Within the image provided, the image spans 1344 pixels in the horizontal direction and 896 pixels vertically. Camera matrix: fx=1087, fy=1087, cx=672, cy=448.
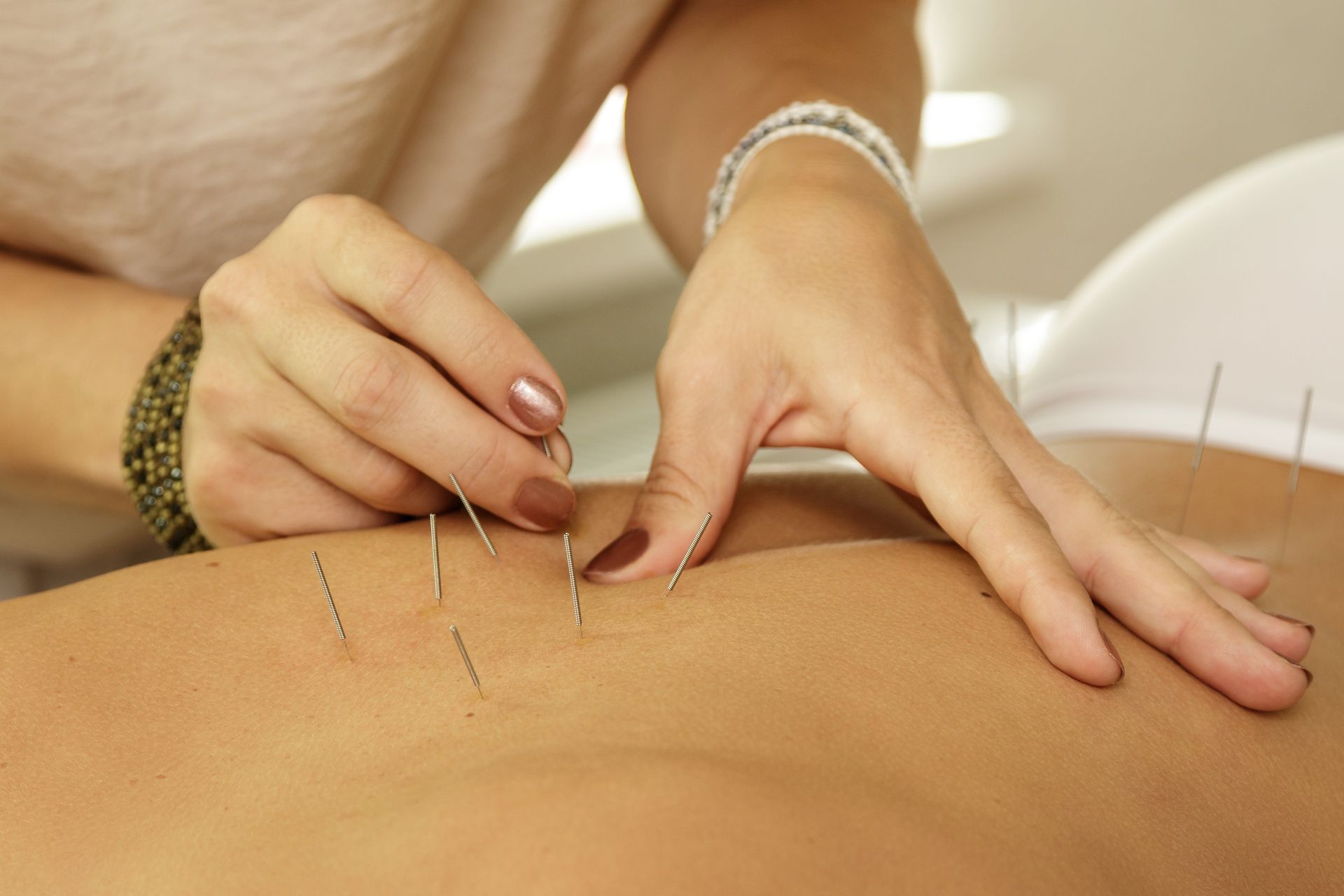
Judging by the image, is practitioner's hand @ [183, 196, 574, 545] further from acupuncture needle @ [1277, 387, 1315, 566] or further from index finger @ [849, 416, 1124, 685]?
acupuncture needle @ [1277, 387, 1315, 566]

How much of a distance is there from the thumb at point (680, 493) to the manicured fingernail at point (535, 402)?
10 cm

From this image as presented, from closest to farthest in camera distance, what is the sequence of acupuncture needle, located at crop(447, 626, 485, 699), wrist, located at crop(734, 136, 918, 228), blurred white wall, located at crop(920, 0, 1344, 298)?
acupuncture needle, located at crop(447, 626, 485, 699) → wrist, located at crop(734, 136, 918, 228) → blurred white wall, located at crop(920, 0, 1344, 298)

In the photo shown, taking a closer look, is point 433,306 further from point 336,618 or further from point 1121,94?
point 1121,94

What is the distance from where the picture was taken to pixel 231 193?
1.17 metres

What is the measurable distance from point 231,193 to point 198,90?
12 cm

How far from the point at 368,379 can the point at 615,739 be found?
13.5 inches

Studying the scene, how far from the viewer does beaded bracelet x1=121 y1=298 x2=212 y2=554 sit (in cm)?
89

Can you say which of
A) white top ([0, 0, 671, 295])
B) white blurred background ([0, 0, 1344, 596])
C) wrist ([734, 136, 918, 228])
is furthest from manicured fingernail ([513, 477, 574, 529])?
white blurred background ([0, 0, 1344, 596])

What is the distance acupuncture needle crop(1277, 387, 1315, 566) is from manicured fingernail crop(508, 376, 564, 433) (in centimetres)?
75

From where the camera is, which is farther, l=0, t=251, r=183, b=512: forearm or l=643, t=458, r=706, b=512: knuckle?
l=0, t=251, r=183, b=512: forearm

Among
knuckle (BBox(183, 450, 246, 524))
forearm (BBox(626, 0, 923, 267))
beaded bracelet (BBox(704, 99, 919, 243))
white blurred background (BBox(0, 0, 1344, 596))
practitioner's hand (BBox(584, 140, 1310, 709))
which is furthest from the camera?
white blurred background (BBox(0, 0, 1344, 596))

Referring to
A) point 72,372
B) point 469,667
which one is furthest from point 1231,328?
point 72,372

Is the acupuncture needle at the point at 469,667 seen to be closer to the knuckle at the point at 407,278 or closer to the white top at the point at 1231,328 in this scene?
the knuckle at the point at 407,278

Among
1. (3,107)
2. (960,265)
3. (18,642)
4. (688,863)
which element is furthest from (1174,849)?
(960,265)
